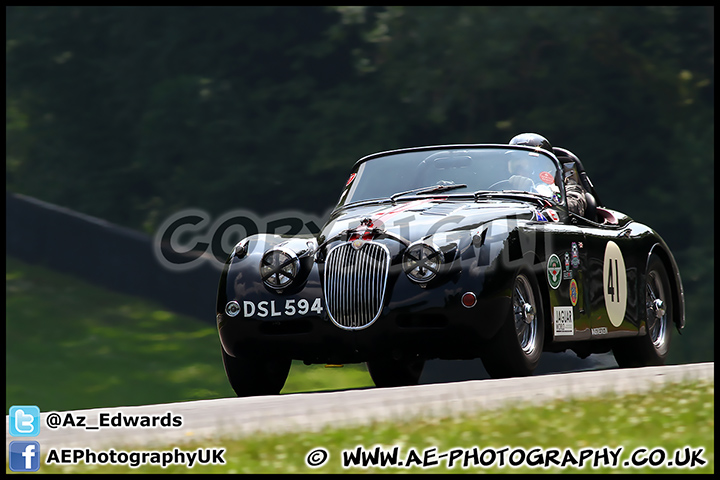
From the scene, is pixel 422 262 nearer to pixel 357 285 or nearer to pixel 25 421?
pixel 357 285

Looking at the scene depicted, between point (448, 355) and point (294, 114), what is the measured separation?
56.6ft

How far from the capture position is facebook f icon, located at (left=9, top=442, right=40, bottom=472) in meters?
4.80

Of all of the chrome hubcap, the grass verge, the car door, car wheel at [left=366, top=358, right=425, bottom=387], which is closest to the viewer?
the chrome hubcap

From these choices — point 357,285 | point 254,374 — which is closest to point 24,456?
point 357,285

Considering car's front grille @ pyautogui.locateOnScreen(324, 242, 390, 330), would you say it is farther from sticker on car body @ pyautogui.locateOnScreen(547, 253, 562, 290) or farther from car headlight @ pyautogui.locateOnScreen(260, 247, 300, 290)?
sticker on car body @ pyautogui.locateOnScreen(547, 253, 562, 290)

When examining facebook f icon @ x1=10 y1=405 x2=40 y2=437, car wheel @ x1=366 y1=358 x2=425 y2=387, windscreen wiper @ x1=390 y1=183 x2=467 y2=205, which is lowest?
facebook f icon @ x1=10 y1=405 x2=40 y2=437

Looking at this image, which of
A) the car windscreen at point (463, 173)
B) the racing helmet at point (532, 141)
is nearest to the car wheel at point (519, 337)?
the car windscreen at point (463, 173)

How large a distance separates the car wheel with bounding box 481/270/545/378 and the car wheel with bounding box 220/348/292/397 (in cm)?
150

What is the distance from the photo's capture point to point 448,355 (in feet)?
23.9

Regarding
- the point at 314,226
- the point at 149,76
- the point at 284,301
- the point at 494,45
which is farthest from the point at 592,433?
the point at 149,76

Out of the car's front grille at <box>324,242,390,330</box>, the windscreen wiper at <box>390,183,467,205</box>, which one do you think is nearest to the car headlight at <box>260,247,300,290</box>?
the car's front grille at <box>324,242,390,330</box>

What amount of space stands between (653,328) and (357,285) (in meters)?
3.55

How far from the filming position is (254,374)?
8.09 m

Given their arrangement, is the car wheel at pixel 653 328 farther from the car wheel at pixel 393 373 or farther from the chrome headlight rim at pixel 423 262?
the chrome headlight rim at pixel 423 262
